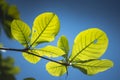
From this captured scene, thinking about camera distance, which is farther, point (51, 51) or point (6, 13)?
point (51, 51)

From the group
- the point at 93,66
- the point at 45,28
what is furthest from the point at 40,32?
the point at 93,66

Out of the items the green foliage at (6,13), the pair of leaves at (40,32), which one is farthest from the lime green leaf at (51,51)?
the green foliage at (6,13)

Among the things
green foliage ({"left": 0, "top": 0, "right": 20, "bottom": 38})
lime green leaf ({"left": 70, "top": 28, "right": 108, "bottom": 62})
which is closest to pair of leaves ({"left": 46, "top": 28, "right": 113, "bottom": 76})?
lime green leaf ({"left": 70, "top": 28, "right": 108, "bottom": 62})

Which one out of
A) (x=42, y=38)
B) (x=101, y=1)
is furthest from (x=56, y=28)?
(x=101, y=1)

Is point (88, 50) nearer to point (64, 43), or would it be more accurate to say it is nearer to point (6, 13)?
point (64, 43)

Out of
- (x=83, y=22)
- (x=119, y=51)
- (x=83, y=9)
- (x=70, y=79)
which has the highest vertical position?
(x=83, y=9)

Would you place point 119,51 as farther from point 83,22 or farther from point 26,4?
point 26,4

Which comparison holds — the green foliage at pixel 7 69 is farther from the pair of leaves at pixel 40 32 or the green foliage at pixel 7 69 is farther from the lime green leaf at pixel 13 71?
the pair of leaves at pixel 40 32
